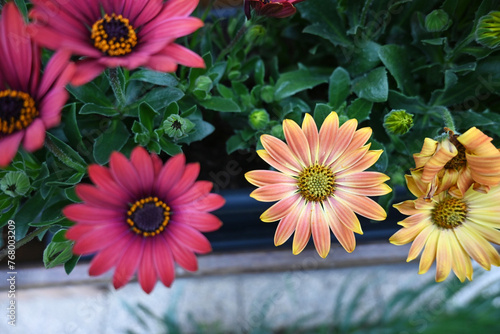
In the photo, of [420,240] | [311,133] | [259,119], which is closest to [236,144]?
[259,119]

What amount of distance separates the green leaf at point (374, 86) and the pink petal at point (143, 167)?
1.05 feet

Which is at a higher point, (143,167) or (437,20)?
(437,20)

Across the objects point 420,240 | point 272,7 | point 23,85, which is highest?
point 272,7

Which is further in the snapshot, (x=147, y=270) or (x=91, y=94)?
(x=91, y=94)

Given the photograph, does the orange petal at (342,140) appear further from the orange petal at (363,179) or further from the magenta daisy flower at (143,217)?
the magenta daisy flower at (143,217)

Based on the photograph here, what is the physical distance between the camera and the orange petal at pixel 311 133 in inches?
18.8

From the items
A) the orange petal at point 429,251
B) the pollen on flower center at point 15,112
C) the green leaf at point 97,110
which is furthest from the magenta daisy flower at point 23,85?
the orange petal at point 429,251

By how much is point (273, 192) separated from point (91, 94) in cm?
26

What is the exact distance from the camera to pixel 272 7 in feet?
1.58

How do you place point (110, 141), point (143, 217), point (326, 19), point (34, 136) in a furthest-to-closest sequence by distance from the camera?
point (326, 19), point (110, 141), point (143, 217), point (34, 136)

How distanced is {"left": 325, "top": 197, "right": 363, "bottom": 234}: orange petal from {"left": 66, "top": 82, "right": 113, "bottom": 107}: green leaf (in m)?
0.31

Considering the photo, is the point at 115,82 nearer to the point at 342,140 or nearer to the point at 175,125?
the point at 175,125

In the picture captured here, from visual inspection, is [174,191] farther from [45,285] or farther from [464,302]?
[464,302]

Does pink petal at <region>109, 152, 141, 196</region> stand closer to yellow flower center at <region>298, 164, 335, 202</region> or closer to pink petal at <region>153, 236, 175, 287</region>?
pink petal at <region>153, 236, 175, 287</region>
